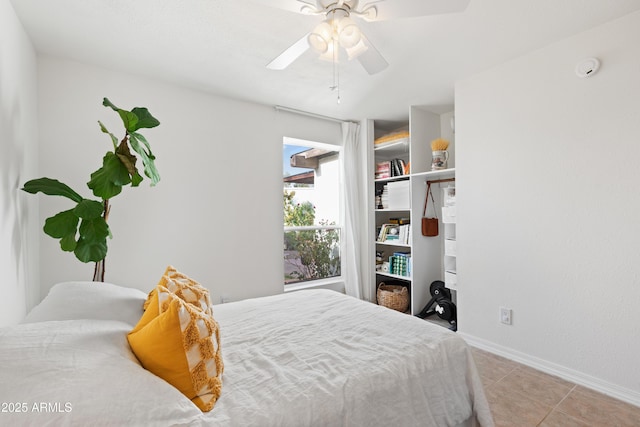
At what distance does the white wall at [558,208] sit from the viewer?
198 centimetres

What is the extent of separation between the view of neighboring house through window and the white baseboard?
1.88 metres

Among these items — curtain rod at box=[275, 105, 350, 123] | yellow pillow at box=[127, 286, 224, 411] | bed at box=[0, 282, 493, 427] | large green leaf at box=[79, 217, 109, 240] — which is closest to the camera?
bed at box=[0, 282, 493, 427]

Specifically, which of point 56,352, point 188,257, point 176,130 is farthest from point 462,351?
point 176,130

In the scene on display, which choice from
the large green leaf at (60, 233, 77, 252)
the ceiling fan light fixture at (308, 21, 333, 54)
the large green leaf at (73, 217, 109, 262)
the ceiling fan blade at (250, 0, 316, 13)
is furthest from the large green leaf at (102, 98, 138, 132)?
the ceiling fan light fixture at (308, 21, 333, 54)

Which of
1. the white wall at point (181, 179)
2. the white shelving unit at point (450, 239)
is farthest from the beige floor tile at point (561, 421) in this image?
the white wall at point (181, 179)

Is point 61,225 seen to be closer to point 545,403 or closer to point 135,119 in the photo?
point 135,119

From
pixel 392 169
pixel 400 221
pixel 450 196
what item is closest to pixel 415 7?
pixel 450 196

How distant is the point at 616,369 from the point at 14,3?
14.0 ft

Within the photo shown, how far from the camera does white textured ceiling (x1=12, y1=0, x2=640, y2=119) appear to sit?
184cm

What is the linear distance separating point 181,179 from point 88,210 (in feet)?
3.75

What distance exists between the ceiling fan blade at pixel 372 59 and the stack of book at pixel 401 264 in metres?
2.35

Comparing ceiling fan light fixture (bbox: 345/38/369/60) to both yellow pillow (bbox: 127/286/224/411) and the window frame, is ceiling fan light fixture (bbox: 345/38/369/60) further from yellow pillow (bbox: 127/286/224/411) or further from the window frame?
the window frame

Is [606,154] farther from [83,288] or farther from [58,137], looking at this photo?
[58,137]

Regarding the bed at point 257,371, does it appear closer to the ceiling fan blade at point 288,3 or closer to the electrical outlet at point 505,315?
the electrical outlet at point 505,315
